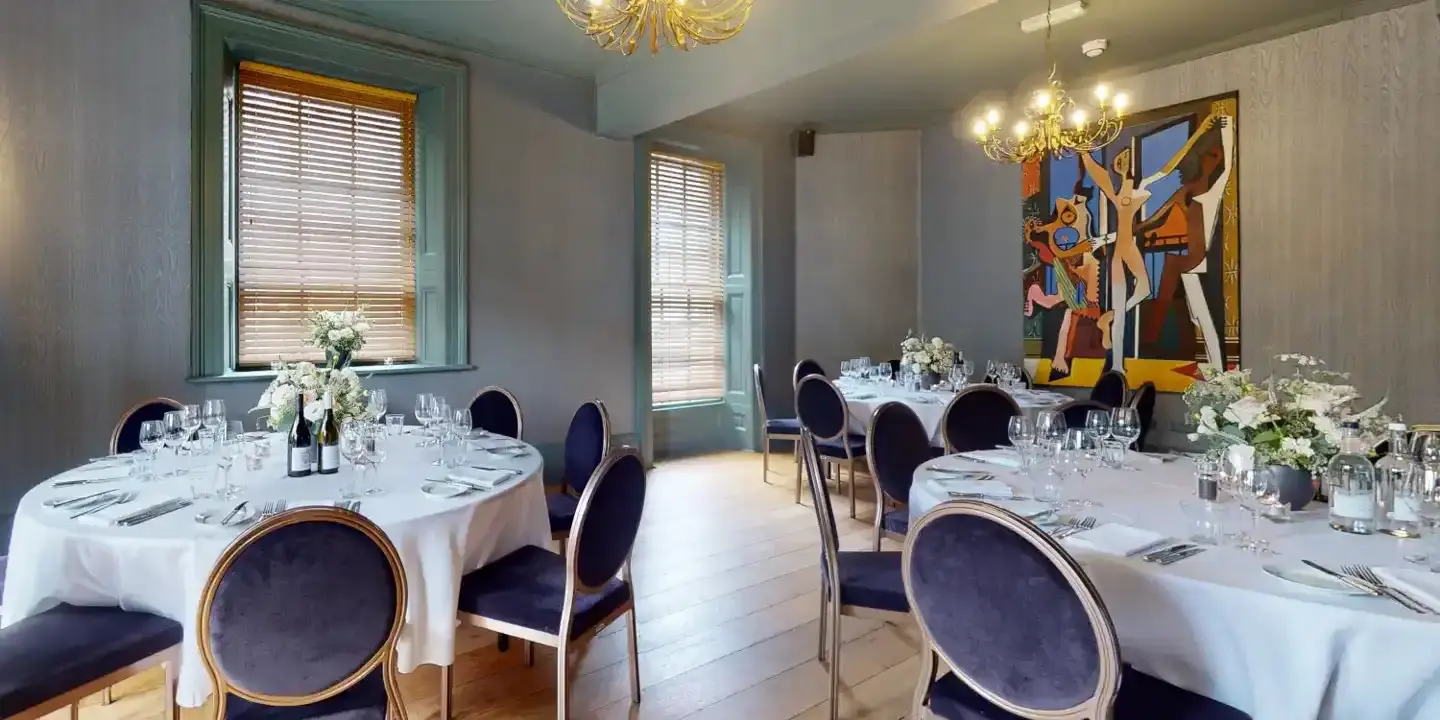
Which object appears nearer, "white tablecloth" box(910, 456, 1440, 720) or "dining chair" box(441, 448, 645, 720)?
"white tablecloth" box(910, 456, 1440, 720)

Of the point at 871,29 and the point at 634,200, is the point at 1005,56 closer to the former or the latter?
the point at 871,29

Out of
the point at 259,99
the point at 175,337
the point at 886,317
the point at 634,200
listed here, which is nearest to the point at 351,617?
the point at 175,337

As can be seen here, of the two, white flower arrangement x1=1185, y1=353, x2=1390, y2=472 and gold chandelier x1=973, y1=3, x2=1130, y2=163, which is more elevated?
gold chandelier x1=973, y1=3, x2=1130, y2=163

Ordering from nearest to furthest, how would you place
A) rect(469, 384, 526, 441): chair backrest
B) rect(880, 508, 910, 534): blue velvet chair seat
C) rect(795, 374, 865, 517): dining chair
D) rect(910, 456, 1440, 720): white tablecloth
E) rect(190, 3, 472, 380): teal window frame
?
1. rect(910, 456, 1440, 720): white tablecloth
2. rect(880, 508, 910, 534): blue velvet chair seat
3. rect(469, 384, 526, 441): chair backrest
4. rect(190, 3, 472, 380): teal window frame
5. rect(795, 374, 865, 517): dining chair

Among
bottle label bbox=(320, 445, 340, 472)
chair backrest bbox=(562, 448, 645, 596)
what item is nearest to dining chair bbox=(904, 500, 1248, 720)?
chair backrest bbox=(562, 448, 645, 596)

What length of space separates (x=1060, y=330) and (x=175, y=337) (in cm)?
660

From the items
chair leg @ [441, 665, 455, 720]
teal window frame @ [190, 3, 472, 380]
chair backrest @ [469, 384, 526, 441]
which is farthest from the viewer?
teal window frame @ [190, 3, 472, 380]

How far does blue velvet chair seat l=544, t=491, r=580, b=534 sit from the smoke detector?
16.0 ft

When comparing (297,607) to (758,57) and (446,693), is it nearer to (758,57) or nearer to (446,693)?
(446,693)

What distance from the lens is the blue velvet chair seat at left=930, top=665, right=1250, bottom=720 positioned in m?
1.56

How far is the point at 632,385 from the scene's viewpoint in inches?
256

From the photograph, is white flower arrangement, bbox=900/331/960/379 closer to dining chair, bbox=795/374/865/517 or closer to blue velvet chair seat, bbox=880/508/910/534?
dining chair, bbox=795/374/865/517

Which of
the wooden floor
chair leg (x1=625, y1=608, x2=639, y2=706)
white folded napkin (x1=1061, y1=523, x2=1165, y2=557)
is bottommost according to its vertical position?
the wooden floor

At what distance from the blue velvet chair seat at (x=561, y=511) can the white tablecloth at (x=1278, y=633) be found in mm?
2216
